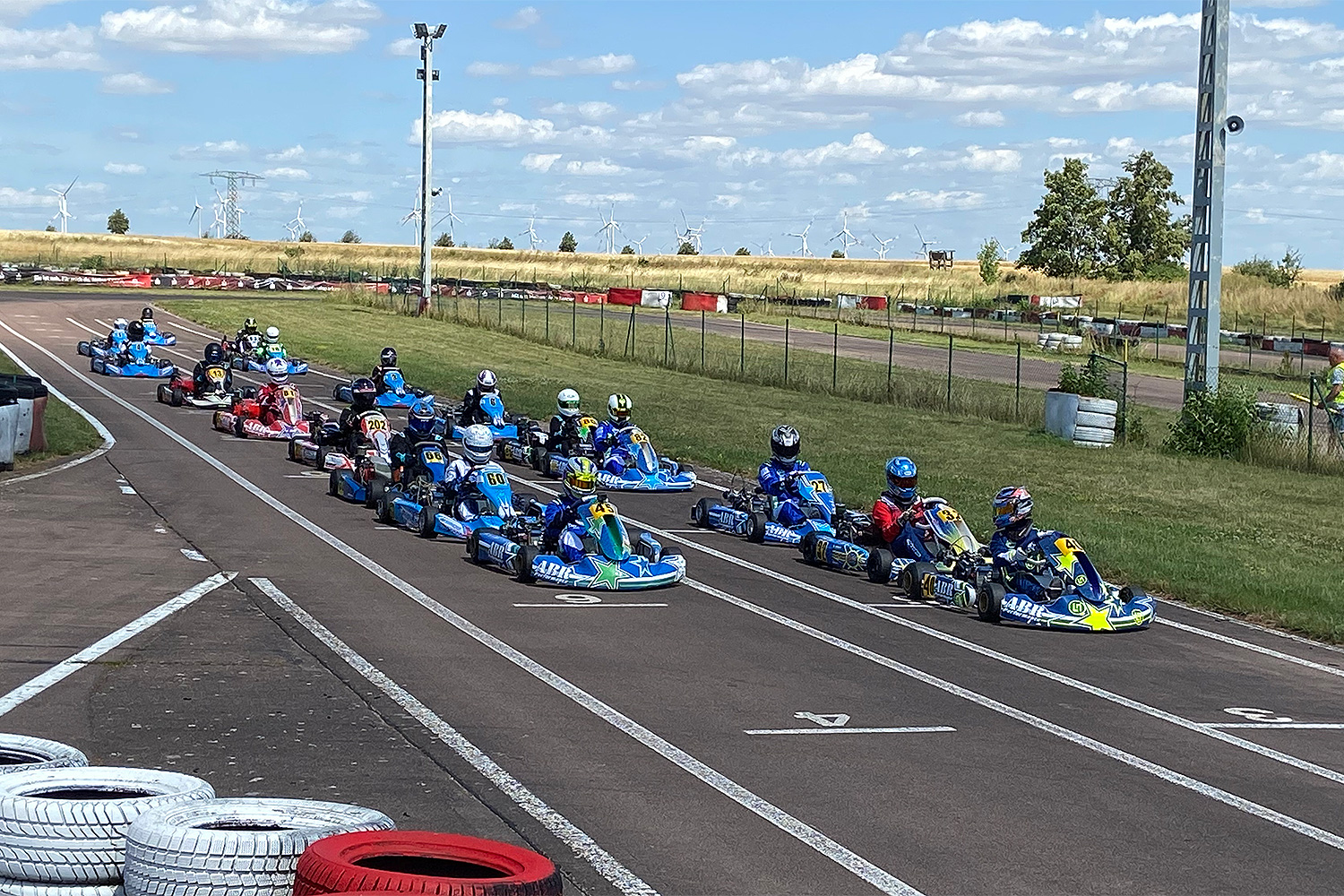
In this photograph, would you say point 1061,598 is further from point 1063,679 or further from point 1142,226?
point 1142,226

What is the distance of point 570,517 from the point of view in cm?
1591

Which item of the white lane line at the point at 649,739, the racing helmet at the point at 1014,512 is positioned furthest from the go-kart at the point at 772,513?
the white lane line at the point at 649,739

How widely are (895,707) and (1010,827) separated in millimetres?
2655

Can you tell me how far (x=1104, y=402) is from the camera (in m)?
29.4

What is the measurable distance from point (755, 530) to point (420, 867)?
42.1 ft

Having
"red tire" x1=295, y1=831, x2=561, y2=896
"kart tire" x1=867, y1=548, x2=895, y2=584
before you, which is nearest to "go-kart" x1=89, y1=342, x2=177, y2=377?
"kart tire" x1=867, y1=548, x2=895, y2=584

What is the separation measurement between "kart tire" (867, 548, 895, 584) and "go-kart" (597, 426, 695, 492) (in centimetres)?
726

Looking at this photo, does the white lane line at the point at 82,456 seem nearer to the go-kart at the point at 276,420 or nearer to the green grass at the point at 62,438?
the green grass at the point at 62,438

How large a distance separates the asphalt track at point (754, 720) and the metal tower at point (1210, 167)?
13.2m

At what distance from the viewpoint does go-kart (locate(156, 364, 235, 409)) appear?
33188 millimetres

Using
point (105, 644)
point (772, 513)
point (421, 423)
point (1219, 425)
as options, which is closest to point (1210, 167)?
point (1219, 425)

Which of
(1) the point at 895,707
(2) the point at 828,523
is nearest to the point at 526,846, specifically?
(1) the point at 895,707

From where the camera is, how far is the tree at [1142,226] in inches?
3836

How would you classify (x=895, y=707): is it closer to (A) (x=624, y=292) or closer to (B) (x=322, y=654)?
(B) (x=322, y=654)
